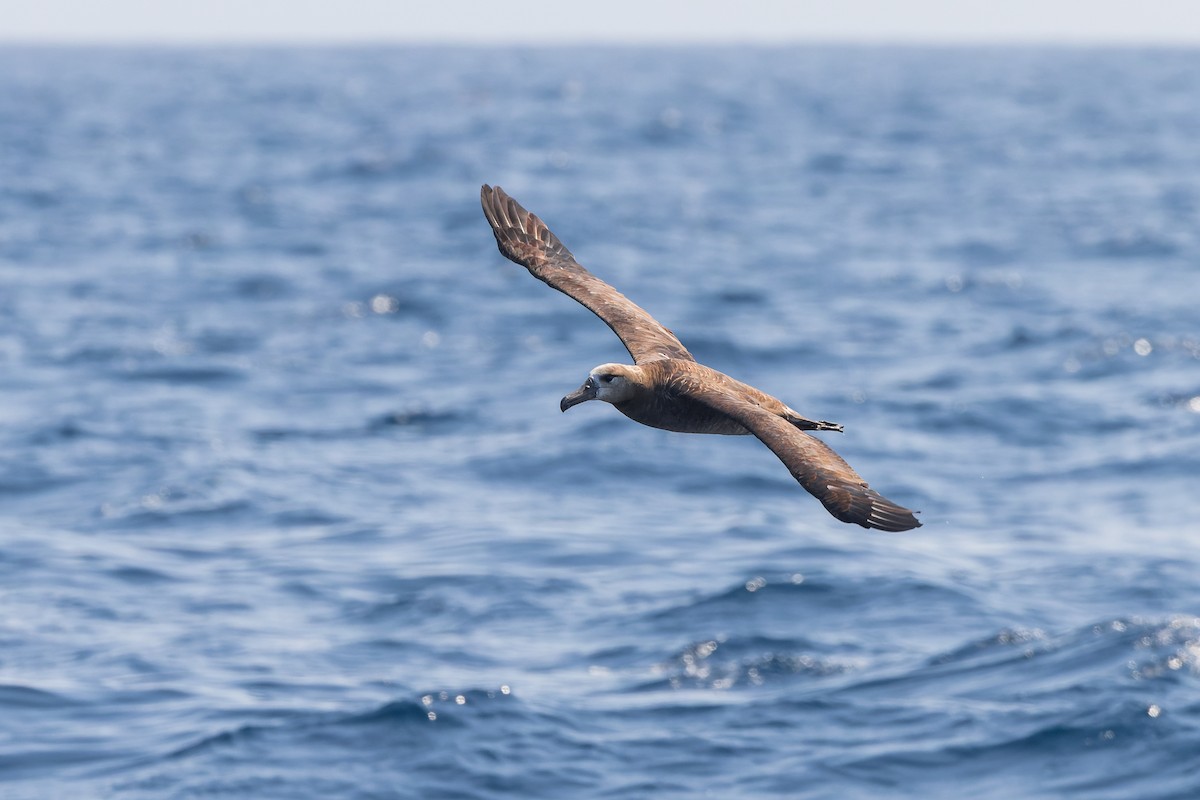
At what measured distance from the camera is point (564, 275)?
13.5 meters

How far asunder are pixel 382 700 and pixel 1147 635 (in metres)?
8.53

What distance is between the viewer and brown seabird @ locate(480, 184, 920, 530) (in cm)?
1015

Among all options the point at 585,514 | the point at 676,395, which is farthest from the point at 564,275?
the point at 585,514

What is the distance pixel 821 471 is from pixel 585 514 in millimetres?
14476

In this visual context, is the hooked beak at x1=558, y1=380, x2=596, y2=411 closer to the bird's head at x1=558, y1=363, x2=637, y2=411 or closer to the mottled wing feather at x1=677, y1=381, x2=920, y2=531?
the bird's head at x1=558, y1=363, x2=637, y2=411

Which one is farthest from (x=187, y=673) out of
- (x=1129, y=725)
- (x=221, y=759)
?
(x=1129, y=725)

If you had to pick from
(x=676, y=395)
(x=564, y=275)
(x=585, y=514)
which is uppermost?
(x=564, y=275)

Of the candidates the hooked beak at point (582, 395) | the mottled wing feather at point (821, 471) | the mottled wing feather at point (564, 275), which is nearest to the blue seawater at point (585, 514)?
the mottled wing feather at point (564, 275)

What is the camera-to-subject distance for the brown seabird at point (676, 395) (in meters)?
10.1

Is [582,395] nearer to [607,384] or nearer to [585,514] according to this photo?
[607,384]

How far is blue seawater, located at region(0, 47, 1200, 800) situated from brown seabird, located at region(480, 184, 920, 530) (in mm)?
5676

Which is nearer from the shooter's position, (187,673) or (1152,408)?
(187,673)

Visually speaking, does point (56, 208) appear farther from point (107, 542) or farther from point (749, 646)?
Answer: point (749, 646)

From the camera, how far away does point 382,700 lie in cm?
1830
